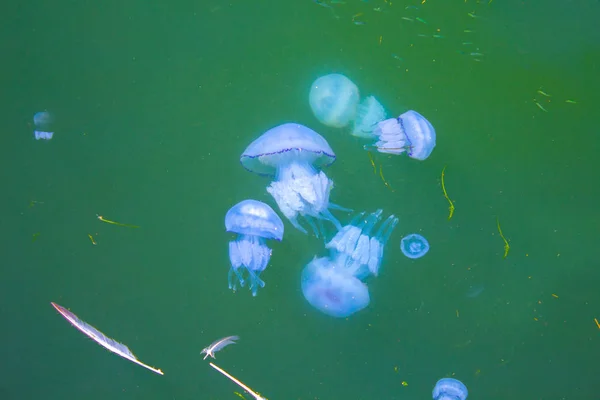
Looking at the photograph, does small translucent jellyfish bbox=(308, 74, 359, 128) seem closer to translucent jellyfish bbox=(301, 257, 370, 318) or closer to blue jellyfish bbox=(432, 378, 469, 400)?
translucent jellyfish bbox=(301, 257, 370, 318)

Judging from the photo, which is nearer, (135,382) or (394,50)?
(394,50)

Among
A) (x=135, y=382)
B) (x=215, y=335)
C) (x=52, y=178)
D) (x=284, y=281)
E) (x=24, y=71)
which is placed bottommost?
(x=135, y=382)

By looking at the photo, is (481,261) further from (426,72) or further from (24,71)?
(24,71)

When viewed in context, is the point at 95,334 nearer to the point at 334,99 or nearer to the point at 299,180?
the point at 299,180

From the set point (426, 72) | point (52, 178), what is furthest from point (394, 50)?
point (52, 178)

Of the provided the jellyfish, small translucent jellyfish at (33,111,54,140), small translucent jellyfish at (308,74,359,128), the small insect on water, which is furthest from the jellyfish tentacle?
small translucent jellyfish at (33,111,54,140)

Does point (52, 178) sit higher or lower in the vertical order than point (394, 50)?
lower
